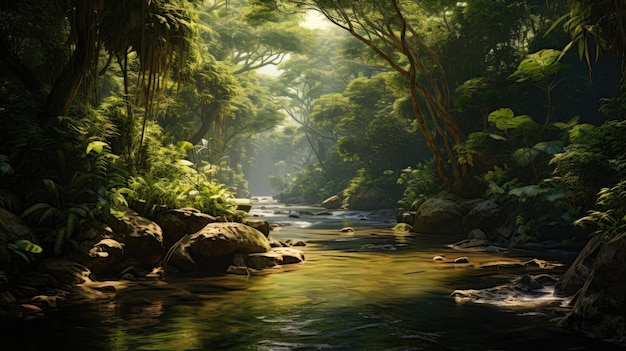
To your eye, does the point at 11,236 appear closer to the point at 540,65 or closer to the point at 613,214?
the point at 613,214

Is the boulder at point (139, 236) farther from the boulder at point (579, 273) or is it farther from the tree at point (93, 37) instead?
the boulder at point (579, 273)

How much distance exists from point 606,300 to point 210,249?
695 cm

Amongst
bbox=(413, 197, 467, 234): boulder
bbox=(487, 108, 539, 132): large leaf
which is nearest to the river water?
bbox=(487, 108, 539, 132): large leaf

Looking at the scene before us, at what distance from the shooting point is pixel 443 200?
66.0 feet

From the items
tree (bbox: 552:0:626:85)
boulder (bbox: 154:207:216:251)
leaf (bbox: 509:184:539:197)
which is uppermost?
tree (bbox: 552:0:626:85)

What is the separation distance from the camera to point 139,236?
32.6 feet

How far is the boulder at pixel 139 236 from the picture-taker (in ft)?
32.1

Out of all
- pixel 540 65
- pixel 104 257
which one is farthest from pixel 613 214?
pixel 540 65

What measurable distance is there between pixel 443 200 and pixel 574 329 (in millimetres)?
14401

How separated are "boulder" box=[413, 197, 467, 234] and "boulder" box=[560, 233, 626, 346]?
43.3 feet

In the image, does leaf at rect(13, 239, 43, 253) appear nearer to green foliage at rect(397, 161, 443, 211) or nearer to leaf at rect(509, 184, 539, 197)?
leaf at rect(509, 184, 539, 197)

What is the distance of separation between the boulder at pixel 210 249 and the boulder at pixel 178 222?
43cm

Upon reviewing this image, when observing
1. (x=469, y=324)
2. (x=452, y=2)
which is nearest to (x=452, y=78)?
(x=452, y=2)

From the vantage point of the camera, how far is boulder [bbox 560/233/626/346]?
17.9ft
